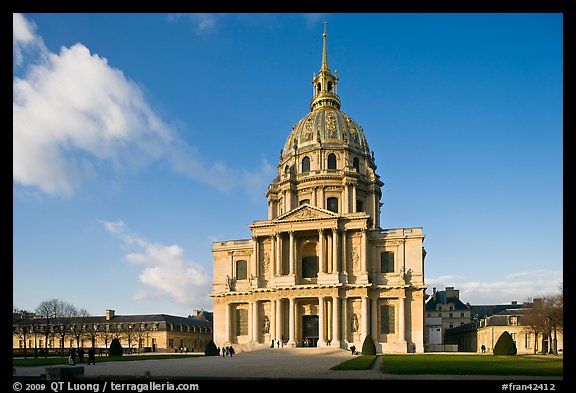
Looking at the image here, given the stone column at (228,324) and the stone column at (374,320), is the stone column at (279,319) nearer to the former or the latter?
the stone column at (228,324)

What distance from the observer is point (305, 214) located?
65.4 m

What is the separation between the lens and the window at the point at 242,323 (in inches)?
2689

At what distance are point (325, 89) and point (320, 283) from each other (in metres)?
37.4

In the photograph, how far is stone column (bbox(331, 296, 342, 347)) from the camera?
198 feet

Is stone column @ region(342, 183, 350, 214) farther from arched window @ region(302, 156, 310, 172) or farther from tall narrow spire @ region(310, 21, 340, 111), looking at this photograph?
tall narrow spire @ region(310, 21, 340, 111)

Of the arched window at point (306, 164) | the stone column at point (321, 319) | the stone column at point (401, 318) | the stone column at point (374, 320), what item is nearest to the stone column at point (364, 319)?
the stone column at point (374, 320)
